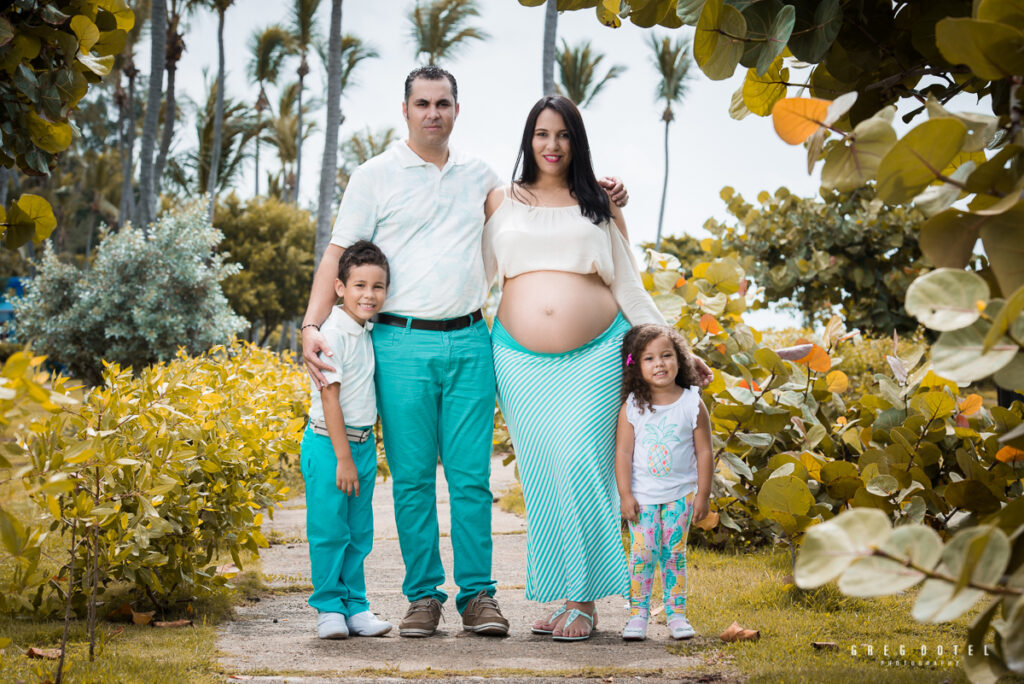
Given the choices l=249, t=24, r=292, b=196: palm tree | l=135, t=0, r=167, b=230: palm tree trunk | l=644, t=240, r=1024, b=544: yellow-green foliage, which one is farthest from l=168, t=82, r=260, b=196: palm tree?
l=644, t=240, r=1024, b=544: yellow-green foliage

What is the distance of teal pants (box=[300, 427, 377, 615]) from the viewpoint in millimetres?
3404

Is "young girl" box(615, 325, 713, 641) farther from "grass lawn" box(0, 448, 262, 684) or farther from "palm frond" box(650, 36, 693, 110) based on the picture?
"palm frond" box(650, 36, 693, 110)

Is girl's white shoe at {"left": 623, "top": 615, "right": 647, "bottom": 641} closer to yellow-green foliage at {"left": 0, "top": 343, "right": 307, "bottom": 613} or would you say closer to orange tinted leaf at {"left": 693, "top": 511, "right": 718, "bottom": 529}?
orange tinted leaf at {"left": 693, "top": 511, "right": 718, "bottom": 529}

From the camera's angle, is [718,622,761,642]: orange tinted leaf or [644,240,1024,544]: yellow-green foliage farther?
[718,622,761,642]: orange tinted leaf

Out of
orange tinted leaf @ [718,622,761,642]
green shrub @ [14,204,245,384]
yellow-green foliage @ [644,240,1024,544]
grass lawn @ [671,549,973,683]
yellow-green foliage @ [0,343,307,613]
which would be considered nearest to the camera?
yellow-green foliage @ [0,343,307,613]

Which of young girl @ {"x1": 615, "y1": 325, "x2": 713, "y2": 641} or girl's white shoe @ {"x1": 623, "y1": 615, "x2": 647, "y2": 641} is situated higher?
young girl @ {"x1": 615, "y1": 325, "x2": 713, "y2": 641}

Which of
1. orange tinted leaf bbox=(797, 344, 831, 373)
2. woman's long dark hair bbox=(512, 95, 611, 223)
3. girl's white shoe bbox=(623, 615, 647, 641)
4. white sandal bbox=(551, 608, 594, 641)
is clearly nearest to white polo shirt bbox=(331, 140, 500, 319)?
woman's long dark hair bbox=(512, 95, 611, 223)

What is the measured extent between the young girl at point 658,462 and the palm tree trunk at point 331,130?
13.7 m

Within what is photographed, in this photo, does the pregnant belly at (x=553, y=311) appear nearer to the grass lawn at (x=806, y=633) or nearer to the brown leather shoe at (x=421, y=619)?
the brown leather shoe at (x=421, y=619)

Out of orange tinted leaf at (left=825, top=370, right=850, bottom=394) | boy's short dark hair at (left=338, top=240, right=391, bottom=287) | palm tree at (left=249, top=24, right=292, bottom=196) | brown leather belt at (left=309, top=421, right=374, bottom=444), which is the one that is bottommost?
brown leather belt at (left=309, top=421, right=374, bottom=444)

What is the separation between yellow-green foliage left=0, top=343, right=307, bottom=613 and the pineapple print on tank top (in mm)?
1655

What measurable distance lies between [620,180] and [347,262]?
3.96ft

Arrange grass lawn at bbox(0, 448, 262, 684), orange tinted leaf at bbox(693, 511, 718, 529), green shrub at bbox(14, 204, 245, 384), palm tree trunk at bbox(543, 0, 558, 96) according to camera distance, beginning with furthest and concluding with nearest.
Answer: green shrub at bbox(14, 204, 245, 384) < palm tree trunk at bbox(543, 0, 558, 96) < orange tinted leaf at bbox(693, 511, 718, 529) < grass lawn at bbox(0, 448, 262, 684)

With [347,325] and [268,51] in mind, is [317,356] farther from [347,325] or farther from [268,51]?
[268,51]
